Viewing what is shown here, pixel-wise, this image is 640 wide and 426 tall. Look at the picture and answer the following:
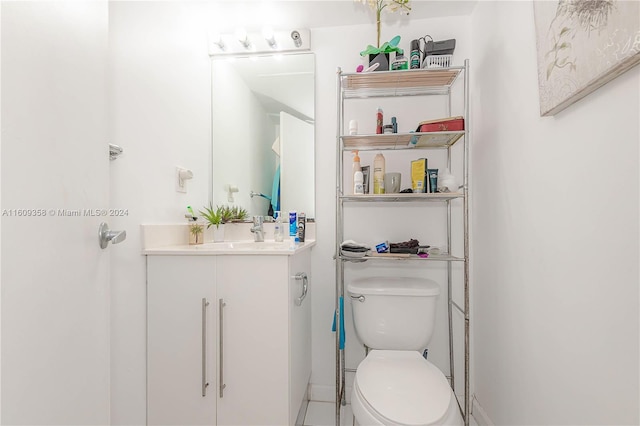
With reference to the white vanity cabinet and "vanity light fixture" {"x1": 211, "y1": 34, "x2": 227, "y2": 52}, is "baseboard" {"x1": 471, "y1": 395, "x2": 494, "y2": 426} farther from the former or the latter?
"vanity light fixture" {"x1": 211, "y1": 34, "x2": 227, "y2": 52}

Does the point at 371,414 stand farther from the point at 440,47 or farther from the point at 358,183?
the point at 440,47

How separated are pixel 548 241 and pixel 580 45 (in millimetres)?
583

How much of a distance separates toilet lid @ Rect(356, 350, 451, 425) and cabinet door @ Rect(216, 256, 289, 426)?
0.35 m

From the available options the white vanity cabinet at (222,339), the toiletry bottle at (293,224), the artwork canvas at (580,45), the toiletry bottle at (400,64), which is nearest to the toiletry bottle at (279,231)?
the toiletry bottle at (293,224)

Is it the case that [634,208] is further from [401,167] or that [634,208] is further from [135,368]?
[135,368]

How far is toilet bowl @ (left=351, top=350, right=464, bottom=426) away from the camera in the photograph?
968 mm

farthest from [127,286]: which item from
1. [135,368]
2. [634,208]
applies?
[634,208]

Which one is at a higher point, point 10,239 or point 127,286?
point 10,239

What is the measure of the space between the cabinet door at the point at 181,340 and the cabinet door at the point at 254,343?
6 cm

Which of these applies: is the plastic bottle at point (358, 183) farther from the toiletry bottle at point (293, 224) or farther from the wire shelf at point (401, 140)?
the toiletry bottle at point (293, 224)

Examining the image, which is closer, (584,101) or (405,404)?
(584,101)

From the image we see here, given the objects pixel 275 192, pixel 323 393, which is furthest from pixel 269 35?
pixel 323 393

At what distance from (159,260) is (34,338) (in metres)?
0.60

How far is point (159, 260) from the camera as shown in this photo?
1.25 metres
